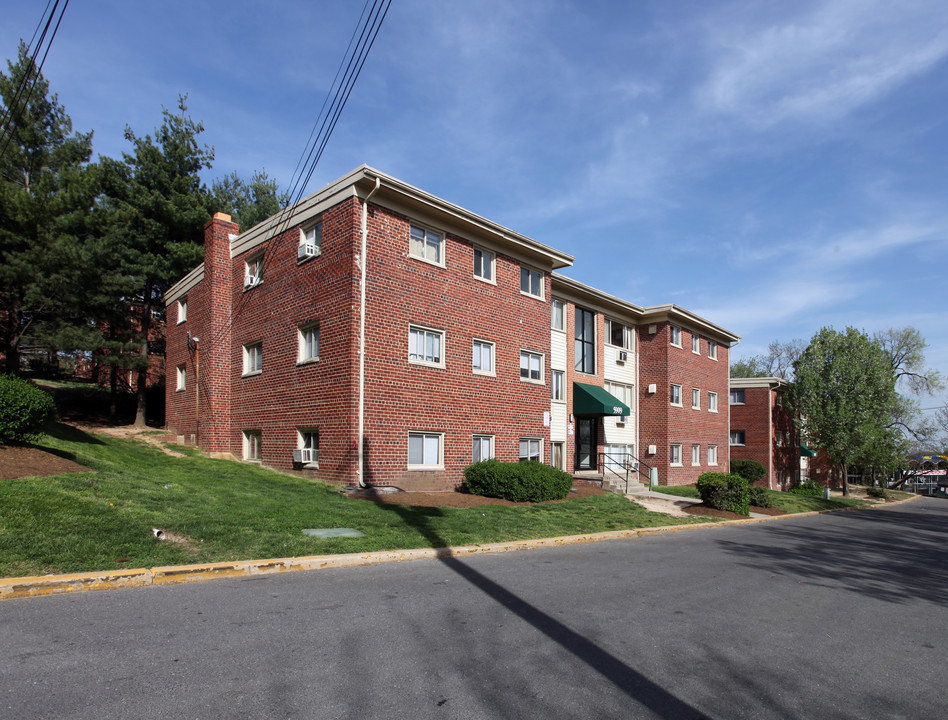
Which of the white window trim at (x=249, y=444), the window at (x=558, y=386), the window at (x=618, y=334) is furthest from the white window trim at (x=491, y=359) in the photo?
the window at (x=618, y=334)

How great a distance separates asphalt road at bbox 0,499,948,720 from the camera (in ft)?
13.8

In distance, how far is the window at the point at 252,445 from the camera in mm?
20562

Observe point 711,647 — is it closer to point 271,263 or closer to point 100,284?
point 271,263

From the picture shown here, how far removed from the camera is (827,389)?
38.1m

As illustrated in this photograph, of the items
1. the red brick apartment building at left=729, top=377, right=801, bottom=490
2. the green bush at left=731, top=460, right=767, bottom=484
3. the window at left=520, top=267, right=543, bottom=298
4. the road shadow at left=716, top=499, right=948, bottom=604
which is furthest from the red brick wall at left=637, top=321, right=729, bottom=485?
the road shadow at left=716, top=499, right=948, bottom=604

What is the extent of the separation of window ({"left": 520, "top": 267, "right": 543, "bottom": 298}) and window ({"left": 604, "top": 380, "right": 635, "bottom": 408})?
806 centimetres

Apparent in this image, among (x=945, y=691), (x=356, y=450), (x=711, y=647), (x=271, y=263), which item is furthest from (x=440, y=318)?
(x=945, y=691)

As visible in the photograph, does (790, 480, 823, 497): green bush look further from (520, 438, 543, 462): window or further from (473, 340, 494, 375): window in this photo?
(473, 340, 494, 375): window

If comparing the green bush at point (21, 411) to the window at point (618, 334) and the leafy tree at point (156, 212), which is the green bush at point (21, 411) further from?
the window at point (618, 334)

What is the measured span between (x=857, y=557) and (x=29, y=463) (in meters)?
15.1

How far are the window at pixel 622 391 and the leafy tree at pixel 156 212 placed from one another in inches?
768

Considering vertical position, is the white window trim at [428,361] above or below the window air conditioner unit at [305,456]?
above

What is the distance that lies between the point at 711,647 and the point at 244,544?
6.37 metres

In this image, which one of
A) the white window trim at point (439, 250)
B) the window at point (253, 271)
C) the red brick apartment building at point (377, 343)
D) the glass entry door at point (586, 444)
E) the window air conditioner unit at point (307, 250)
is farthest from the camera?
the glass entry door at point (586, 444)
